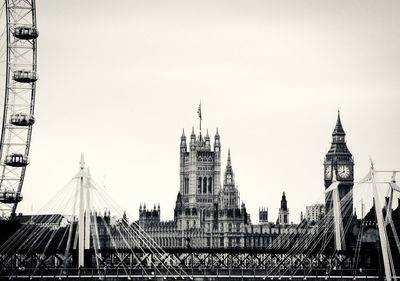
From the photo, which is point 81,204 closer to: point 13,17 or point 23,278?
point 23,278

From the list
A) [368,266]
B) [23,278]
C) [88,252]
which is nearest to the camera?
[23,278]

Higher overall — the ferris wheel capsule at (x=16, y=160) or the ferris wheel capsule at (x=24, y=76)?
the ferris wheel capsule at (x=24, y=76)

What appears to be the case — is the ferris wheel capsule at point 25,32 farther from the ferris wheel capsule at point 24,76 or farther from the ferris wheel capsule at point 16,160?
the ferris wheel capsule at point 16,160

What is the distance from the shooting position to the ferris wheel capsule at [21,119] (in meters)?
100

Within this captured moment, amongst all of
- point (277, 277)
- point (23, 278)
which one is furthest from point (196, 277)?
point (23, 278)

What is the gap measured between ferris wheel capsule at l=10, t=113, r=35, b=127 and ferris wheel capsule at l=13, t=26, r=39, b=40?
21.5 feet

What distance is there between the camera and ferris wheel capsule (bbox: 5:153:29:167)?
99.6 m

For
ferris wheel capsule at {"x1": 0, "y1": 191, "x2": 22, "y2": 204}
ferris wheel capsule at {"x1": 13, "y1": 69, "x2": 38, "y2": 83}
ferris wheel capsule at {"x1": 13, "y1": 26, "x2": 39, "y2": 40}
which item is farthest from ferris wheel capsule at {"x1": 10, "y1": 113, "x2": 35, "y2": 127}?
ferris wheel capsule at {"x1": 13, "y1": 26, "x2": 39, "y2": 40}

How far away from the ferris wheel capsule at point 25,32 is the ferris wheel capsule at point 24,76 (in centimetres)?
289

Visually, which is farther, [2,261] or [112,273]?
[112,273]

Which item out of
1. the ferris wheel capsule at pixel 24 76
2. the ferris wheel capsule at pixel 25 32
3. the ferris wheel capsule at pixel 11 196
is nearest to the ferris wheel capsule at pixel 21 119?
the ferris wheel capsule at pixel 24 76

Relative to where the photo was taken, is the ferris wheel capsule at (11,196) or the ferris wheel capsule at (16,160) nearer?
the ferris wheel capsule at (16,160)

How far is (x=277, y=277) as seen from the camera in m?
102

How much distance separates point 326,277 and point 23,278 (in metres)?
25.5
